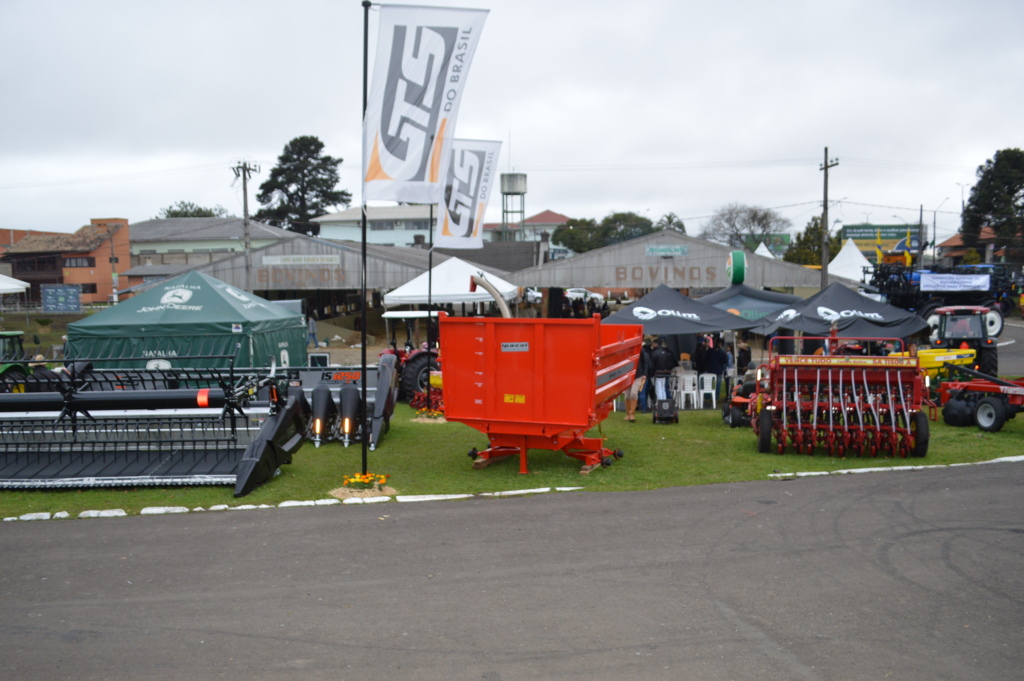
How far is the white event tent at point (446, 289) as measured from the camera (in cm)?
2202

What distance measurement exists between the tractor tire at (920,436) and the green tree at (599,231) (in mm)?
69917

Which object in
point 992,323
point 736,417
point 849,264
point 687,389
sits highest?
point 849,264

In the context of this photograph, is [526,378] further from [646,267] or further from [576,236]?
[576,236]

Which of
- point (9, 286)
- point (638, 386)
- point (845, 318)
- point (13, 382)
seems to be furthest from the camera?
point (9, 286)

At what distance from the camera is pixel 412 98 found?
9031 mm

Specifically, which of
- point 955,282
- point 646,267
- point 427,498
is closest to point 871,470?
point 427,498

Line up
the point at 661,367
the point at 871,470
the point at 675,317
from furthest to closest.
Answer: the point at 661,367 → the point at 675,317 → the point at 871,470

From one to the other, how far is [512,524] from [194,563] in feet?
9.93

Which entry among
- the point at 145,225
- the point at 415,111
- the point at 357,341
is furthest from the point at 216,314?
the point at 145,225

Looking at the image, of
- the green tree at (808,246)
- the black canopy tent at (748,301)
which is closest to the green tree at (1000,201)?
the green tree at (808,246)

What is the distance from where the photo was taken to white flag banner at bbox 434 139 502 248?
16.3 metres

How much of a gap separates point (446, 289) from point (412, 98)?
13562mm

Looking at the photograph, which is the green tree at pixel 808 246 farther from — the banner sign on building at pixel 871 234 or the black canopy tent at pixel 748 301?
the black canopy tent at pixel 748 301

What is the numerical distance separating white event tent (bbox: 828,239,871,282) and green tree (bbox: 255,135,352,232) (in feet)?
173
